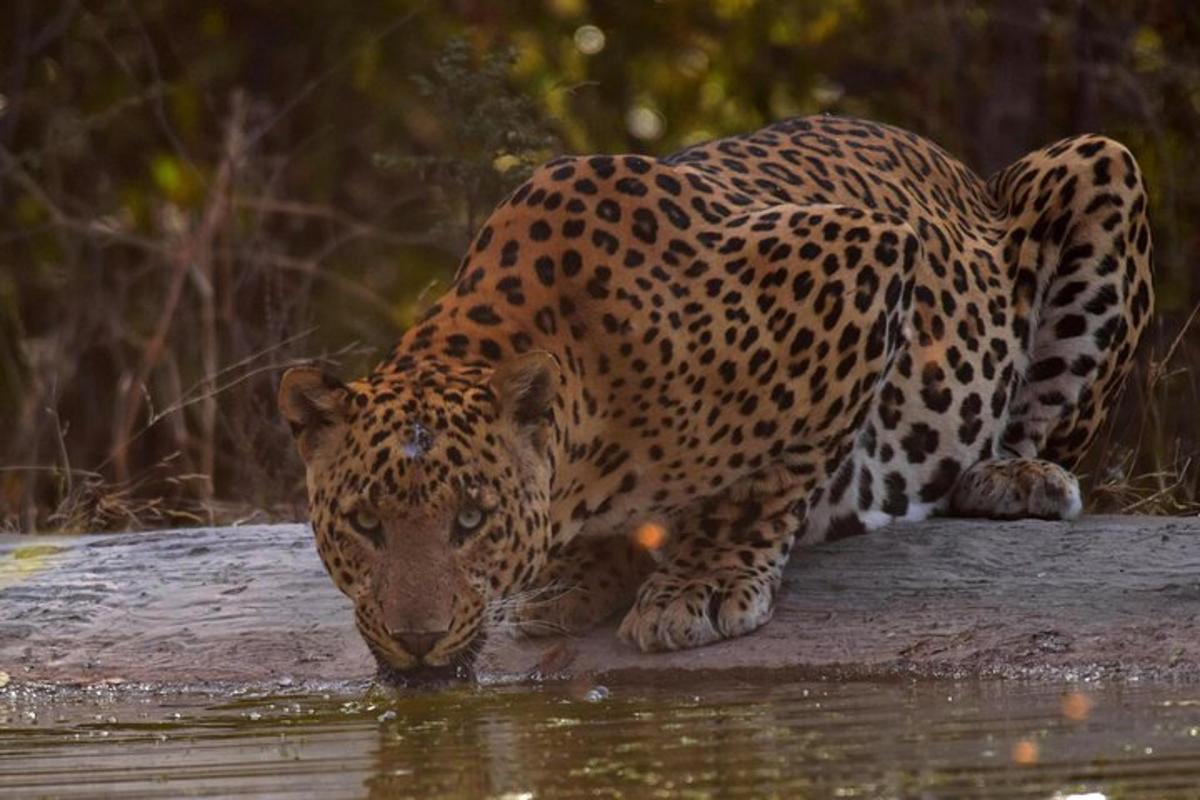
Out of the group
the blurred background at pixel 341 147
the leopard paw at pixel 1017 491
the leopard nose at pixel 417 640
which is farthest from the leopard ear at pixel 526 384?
the blurred background at pixel 341 147

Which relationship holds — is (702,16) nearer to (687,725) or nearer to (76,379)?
(76,379)

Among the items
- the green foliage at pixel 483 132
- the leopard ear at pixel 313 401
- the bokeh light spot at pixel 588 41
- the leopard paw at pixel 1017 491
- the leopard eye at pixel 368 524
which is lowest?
the leopard paw at pixel 1017 491

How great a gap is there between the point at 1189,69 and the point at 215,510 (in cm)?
526

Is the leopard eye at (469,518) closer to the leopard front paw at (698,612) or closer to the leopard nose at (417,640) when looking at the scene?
the leopard nose at (417,640)

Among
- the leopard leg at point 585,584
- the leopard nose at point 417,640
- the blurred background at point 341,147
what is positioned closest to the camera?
the leopard nose at point 417,640

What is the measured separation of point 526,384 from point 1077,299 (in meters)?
2.78

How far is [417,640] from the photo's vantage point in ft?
22.0

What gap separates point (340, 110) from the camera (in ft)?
50.0

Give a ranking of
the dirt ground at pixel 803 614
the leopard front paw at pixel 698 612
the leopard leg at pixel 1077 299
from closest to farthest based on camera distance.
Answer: the dirt ground at pixel 803 614 < the leopard front paw at pixel 698 612 < the leopard leg at pixel 1077 299

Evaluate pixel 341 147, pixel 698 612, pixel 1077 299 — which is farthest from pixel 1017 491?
pixel 341 147

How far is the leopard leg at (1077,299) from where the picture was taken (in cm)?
920

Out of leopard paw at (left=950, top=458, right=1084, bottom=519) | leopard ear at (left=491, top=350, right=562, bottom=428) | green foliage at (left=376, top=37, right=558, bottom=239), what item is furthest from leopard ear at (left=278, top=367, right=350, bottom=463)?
green foliage at (left=376, top=37, right=558, bottom=239)

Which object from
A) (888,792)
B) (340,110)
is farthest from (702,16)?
(888,792)

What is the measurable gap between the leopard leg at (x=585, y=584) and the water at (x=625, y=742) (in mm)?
481
